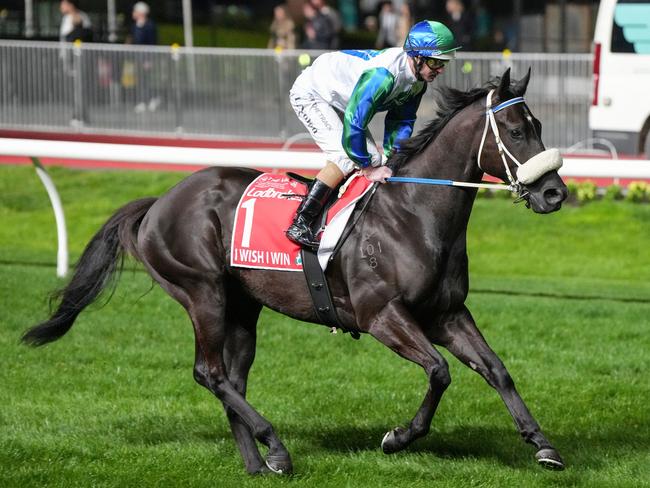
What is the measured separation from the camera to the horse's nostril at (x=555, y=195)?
589 cm

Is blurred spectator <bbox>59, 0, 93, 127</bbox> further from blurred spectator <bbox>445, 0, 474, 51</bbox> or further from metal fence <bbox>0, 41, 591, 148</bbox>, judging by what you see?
blurred spectator <bbox>445, 0, 474, 51</bbox>

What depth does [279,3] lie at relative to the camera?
92.1 feet

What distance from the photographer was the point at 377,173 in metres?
6.31

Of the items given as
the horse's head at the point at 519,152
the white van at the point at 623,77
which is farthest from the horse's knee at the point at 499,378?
the white van at the point at 623,77

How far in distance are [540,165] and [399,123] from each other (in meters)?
0.98

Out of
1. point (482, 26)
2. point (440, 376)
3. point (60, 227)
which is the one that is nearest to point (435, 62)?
point (440, 376)

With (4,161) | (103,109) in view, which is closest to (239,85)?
(103,109)

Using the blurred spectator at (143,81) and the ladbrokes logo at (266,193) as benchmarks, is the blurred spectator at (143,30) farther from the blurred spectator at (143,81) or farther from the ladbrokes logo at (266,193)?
the ladbrokes logo at (266,193)

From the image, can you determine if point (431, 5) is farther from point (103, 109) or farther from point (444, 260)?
point (444, 260)

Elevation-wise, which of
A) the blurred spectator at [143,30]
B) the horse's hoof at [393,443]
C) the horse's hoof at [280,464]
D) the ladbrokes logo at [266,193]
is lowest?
the horse's hoof at [280,464]

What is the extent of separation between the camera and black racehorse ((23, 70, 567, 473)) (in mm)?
6031

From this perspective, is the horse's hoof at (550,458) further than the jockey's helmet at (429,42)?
No

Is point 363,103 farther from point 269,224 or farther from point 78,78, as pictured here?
point 78,78

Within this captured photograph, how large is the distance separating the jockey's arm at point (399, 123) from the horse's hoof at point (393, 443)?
1.39 metres
